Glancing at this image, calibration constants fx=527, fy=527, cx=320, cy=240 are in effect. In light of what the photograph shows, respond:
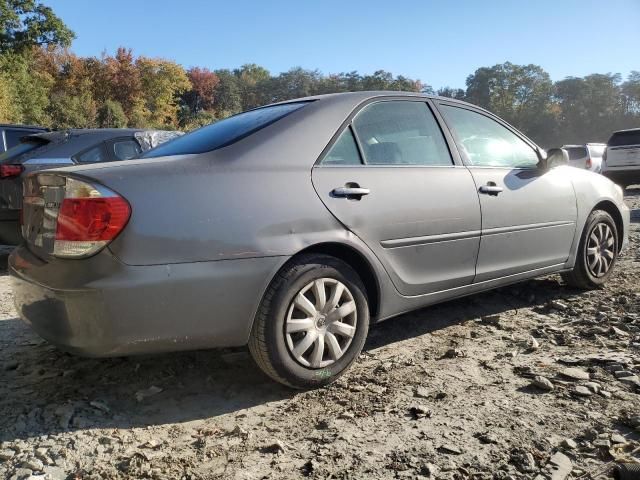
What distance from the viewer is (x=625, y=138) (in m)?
14.4

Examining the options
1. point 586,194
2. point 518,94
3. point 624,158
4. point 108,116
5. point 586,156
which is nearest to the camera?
A: point 586,194

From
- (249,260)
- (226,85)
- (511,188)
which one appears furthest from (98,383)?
(226,85)

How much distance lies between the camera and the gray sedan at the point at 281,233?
90.1 inches

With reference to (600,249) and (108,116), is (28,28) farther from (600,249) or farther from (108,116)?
(600,249)

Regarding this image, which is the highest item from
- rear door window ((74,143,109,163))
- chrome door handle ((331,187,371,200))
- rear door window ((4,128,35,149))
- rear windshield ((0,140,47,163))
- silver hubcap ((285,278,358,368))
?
rear door window ((4,128,35,149))

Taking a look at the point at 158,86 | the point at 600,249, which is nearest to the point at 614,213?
the point at 600,249

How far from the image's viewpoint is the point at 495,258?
3633 mm

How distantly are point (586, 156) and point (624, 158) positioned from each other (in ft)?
14.0

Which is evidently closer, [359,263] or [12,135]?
[359,263]

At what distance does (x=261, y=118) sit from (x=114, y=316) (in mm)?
1451

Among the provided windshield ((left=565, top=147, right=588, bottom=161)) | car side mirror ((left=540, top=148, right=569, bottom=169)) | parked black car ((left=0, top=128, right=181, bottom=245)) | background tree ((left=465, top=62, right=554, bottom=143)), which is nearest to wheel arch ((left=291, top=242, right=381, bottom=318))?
car side mirror ((left=540, top=148, right=569, bottom=169))

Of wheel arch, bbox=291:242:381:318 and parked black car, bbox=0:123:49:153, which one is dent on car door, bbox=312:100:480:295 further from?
parked black car, bbox=0:123:49:153

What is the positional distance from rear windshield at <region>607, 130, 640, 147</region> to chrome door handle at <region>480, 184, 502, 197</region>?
12.9 metres

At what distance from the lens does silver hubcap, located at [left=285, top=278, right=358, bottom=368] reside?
265 centimetres
